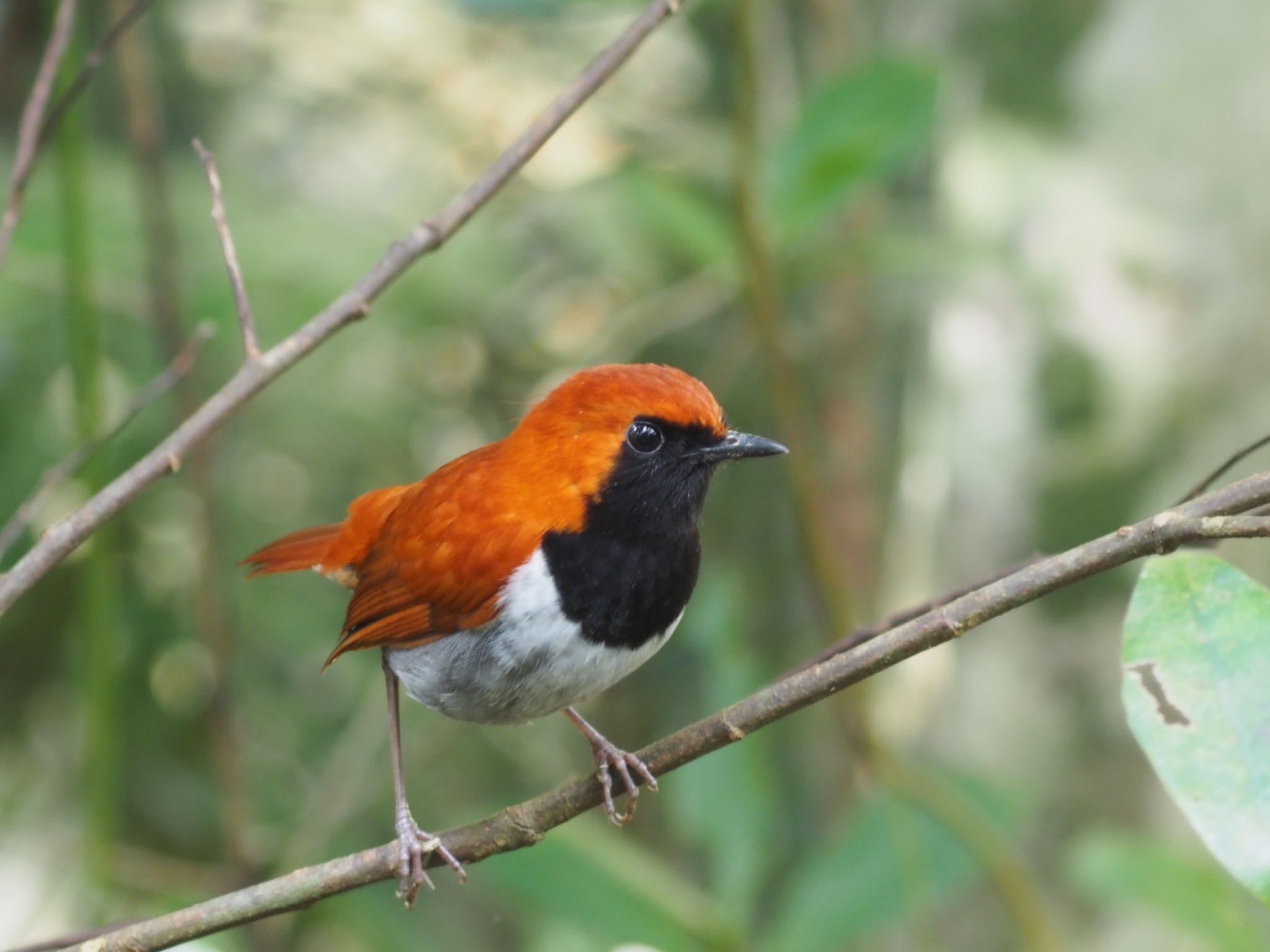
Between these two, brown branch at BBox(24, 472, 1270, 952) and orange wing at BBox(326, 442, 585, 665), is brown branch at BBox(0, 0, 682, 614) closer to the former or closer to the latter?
brown branch at BBox(24, 472, 1270, 952)

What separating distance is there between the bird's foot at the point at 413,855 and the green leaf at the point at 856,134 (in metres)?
1.66

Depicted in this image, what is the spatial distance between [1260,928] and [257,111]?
14.2ft

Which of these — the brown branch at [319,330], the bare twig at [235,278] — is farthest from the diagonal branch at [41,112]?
the brown branch at [319,330]

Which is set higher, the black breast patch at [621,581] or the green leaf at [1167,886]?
the black breast patch at [621,581]

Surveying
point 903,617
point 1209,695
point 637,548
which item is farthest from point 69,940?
point 1209,695

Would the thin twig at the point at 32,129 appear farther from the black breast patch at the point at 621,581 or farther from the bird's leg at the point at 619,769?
the bird's leg at the point at 619,769

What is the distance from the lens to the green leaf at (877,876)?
10.8ft

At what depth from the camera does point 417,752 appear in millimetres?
4781

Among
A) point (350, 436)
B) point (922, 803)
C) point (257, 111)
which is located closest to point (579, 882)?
point (922, 803)

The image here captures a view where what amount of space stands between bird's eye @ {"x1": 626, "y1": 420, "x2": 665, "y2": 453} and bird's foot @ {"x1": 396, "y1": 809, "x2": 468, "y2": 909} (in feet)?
2.41

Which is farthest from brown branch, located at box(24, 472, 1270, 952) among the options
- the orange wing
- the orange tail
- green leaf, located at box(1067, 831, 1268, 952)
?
green leaf, located at box(1067, 831, 1268, 952)

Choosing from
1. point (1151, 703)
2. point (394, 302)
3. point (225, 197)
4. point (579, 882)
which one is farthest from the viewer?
point (225, 197)

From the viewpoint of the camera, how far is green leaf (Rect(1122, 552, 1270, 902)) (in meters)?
1.45

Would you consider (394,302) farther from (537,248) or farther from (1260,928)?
(1260,928)
